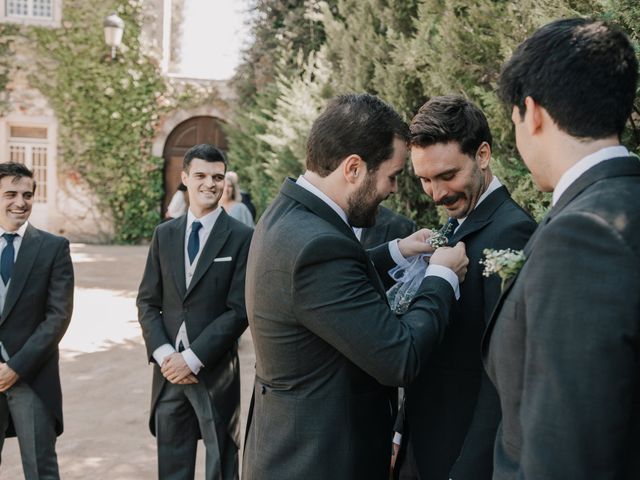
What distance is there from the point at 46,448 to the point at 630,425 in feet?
10.9

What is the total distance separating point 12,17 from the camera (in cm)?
1639

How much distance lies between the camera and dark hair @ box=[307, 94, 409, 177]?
220 cm

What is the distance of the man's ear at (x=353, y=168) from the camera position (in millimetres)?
2215

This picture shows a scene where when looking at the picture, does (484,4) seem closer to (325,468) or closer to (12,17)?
(325,468)

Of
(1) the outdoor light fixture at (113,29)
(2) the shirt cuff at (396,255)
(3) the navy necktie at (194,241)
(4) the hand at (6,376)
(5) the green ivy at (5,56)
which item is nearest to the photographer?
(2) the shirt cuff at (396,255)

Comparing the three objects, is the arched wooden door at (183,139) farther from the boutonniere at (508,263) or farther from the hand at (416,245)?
the boutonniere at (508,263)

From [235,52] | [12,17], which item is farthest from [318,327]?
[12,17]

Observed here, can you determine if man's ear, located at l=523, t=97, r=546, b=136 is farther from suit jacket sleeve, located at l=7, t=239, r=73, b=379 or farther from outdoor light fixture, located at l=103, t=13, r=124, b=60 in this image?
Answer: outdoor light fixture, located at l=103, t=13, r=124, b=60

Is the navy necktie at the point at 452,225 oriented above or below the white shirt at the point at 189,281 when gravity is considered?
above

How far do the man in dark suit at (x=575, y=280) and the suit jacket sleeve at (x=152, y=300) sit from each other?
9.04 feet

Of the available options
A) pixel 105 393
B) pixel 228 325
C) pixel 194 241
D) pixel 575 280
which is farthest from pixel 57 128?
pixel 575 280

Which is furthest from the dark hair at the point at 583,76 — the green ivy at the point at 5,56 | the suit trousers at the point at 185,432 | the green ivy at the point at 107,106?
the green ivy at the point at 5,56

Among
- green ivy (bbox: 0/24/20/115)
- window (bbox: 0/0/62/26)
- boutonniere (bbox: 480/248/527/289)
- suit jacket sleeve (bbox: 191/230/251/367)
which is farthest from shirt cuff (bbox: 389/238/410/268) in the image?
window (bbox: 0/0/62/26)

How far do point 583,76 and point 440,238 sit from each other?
1084 mm
